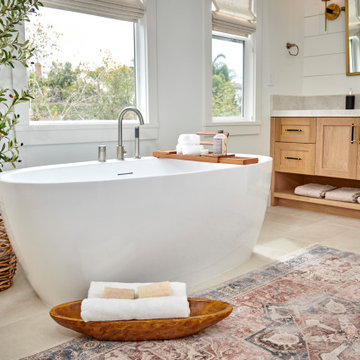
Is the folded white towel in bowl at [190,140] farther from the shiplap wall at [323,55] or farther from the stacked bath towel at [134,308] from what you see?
the shiplap wall at [323,55]

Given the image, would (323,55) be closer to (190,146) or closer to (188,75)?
(188,75)

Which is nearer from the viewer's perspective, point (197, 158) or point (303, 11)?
point (197, 158)

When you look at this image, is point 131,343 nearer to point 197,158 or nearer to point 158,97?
point 197,158

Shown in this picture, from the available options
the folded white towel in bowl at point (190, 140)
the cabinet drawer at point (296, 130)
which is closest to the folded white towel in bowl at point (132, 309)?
the folded white towel in bowl at point (190, 140)

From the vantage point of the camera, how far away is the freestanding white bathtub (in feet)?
6.17

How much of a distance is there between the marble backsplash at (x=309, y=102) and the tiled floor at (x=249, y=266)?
1.02m

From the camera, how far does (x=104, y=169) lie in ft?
8.96

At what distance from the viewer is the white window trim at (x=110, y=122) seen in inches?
106

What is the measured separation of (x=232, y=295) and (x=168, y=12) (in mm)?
2172

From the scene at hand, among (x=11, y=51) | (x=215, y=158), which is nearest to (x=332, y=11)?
(x=215, y=158)

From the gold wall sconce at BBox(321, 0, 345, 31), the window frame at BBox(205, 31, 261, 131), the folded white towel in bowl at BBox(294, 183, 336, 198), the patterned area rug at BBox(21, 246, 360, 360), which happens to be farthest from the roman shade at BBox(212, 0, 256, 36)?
the patterned area rug at BBox(21, 246, 360, 360)

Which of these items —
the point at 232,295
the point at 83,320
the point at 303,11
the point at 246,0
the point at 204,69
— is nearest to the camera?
the point at 83,320

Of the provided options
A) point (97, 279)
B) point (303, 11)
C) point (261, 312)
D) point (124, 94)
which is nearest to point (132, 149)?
point (124, 94)

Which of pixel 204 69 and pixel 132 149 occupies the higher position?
pixel 204 69
